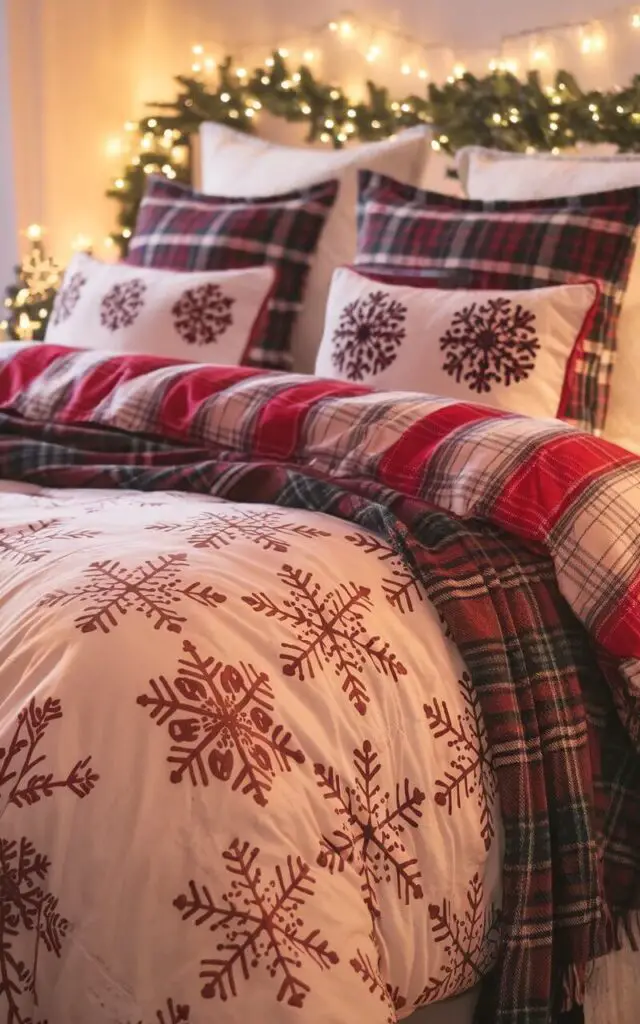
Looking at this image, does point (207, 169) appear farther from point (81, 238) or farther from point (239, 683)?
point (239, 683)

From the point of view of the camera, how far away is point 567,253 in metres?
2.10

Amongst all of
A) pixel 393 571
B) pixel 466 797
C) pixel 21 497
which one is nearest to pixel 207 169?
pixel 21 497

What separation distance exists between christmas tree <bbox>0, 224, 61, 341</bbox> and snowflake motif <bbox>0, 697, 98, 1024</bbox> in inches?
105

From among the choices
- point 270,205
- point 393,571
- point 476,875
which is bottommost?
point 476,875

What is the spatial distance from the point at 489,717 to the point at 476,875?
0.16 m

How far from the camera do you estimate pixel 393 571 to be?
126 cm

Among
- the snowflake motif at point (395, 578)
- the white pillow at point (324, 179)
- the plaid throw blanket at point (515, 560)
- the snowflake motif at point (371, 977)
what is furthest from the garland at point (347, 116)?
the snowflake motif at point (371, 977)

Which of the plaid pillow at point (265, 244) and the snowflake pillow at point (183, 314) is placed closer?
the snowflake pillow at point (183, 314)

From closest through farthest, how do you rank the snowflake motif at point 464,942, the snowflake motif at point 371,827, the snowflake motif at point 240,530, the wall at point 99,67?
the snowflake motif at point 371,827 → the snowflake motif at point 464,942 → the snowflake motif at point 240,530 → the wall at point 99,67

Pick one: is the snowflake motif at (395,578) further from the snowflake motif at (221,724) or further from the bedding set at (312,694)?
the snowflake motif at (221,724)

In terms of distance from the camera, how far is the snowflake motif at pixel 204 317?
2369mm

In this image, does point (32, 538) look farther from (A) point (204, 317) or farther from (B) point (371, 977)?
(A) point (204, 317)

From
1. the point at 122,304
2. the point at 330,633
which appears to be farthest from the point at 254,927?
the point at 122,304

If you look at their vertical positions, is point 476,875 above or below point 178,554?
below
